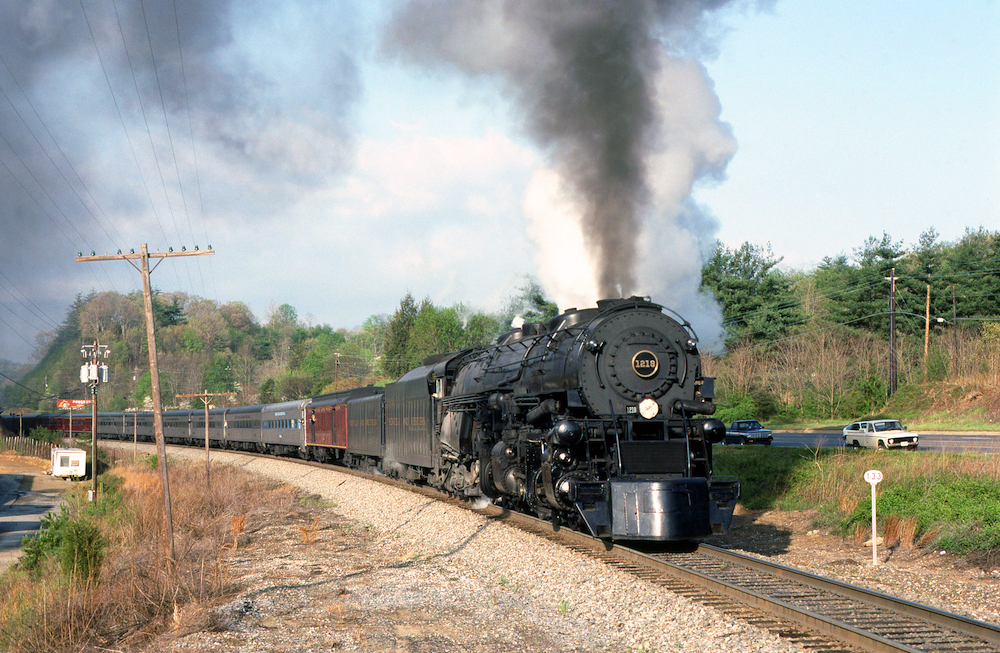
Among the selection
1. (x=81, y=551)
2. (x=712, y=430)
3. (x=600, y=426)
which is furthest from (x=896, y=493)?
(x=81, y=551)

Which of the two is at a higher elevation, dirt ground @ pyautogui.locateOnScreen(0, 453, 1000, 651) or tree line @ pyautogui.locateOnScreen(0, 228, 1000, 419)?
tree line @ pyautogui.locateOnScreen(0, 228, 1000, 419)

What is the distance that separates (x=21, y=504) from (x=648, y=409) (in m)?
30.3

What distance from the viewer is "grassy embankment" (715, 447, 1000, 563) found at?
1173 centimetres

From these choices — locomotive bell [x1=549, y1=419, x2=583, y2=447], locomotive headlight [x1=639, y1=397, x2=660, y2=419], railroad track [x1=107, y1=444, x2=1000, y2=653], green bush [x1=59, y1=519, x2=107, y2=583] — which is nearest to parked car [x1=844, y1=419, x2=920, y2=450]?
locomotive headlight [x1=639, y1=397, x2=660, y2=419]

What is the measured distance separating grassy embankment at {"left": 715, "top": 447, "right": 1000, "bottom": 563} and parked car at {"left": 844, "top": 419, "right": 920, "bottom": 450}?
12.0 metres

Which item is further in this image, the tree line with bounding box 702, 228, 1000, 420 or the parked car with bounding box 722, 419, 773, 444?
the tree line with bounding box 702, 228, 1000, 420

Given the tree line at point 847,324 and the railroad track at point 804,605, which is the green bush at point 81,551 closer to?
the railroad track at point 804,605

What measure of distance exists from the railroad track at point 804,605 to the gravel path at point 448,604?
0.34 metres

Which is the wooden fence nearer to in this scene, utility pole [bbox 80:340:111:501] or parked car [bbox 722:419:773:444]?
utility pole [bbox 80:340:111:501]

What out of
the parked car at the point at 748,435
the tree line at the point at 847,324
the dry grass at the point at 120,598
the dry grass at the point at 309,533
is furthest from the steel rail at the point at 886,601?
the tree line at the point at 847,324

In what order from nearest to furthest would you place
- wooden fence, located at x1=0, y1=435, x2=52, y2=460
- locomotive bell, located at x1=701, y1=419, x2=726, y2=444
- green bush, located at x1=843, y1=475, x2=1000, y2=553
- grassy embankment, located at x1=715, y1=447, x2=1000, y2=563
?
green bush, located at x1=843, y1=475, x2=1000, y2=553, grassy embankment, located at x1=715, y1=447, x2=1000, y2=563, locomotive bell, located at x1=701, y1=419, x2=726, y2=444, wooden fence, located at x1=0, y1=435, x2=52, y2=460

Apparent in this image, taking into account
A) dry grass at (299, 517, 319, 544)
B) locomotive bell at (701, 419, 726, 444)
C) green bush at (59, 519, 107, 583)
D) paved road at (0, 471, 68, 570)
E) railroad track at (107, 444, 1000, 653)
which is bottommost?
paved road at (0, 471, 68, 570)

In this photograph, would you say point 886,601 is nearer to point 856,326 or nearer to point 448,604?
point 448,604

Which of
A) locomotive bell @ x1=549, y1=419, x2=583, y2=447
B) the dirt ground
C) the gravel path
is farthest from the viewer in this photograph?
locomotive bell @ x1=549, y1=419, x2=583, y2=447
